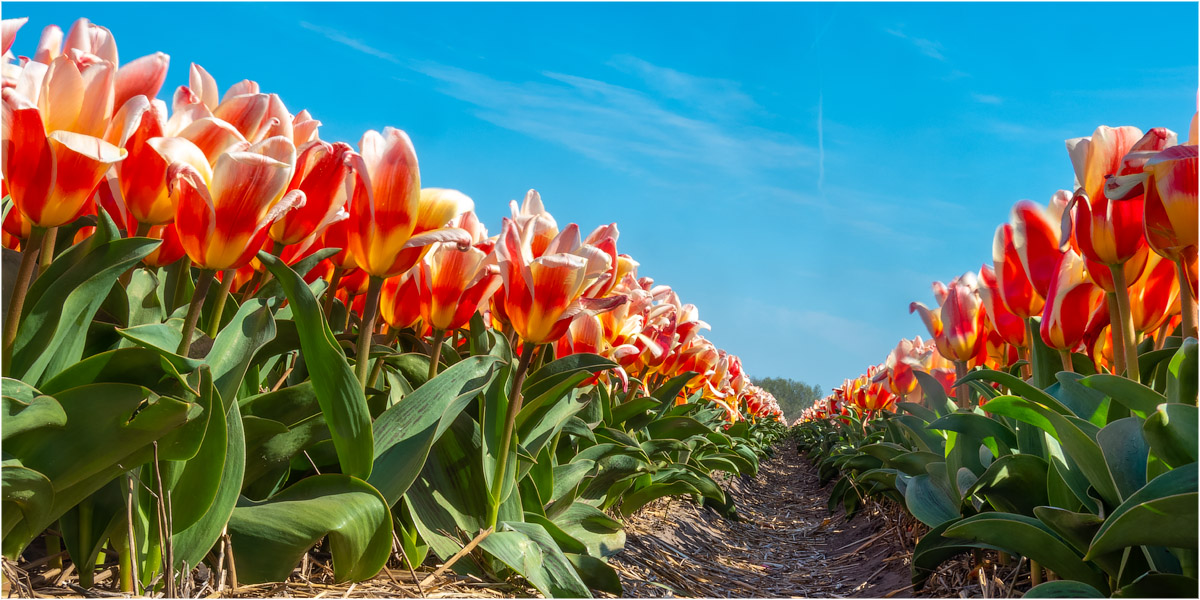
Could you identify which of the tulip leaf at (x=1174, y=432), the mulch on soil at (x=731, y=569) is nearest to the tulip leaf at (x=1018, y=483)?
the mulch on soil at (x=731, y=569)

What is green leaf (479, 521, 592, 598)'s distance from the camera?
1.80 metres

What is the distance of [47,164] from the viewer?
3.76ft

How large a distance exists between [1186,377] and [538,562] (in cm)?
Result: 153

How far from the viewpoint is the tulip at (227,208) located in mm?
1248

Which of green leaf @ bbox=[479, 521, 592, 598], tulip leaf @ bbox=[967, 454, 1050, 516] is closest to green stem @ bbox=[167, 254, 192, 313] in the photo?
green leaf @ bbox=[479, 521, 592, 598]

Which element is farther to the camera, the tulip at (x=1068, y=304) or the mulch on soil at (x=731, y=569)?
the tulip at (x=1068, y=304)

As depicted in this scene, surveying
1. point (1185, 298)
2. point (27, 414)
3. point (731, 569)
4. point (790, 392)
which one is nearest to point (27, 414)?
→ point (27, 414)

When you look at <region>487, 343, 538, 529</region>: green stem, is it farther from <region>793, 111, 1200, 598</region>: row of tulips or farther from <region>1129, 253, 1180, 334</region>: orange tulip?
<region>1129, 253, 1180, 334</region>: orange tulip

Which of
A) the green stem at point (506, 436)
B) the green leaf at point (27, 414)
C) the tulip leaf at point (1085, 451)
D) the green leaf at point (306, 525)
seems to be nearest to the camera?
the green leaf at point (27, 414)

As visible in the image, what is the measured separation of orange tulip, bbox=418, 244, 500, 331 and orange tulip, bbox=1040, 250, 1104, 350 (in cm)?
165

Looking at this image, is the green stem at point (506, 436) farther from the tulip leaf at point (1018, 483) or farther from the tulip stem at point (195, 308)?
the tulip leaf at point (1018, 483)

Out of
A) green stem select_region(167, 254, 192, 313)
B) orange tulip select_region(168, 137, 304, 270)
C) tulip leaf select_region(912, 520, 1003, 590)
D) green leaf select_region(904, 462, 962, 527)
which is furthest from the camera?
green leaf select_region(904, 462, 962, 527)

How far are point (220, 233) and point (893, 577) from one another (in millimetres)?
3286

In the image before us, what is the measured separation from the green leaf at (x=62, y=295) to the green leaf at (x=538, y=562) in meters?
1.02
